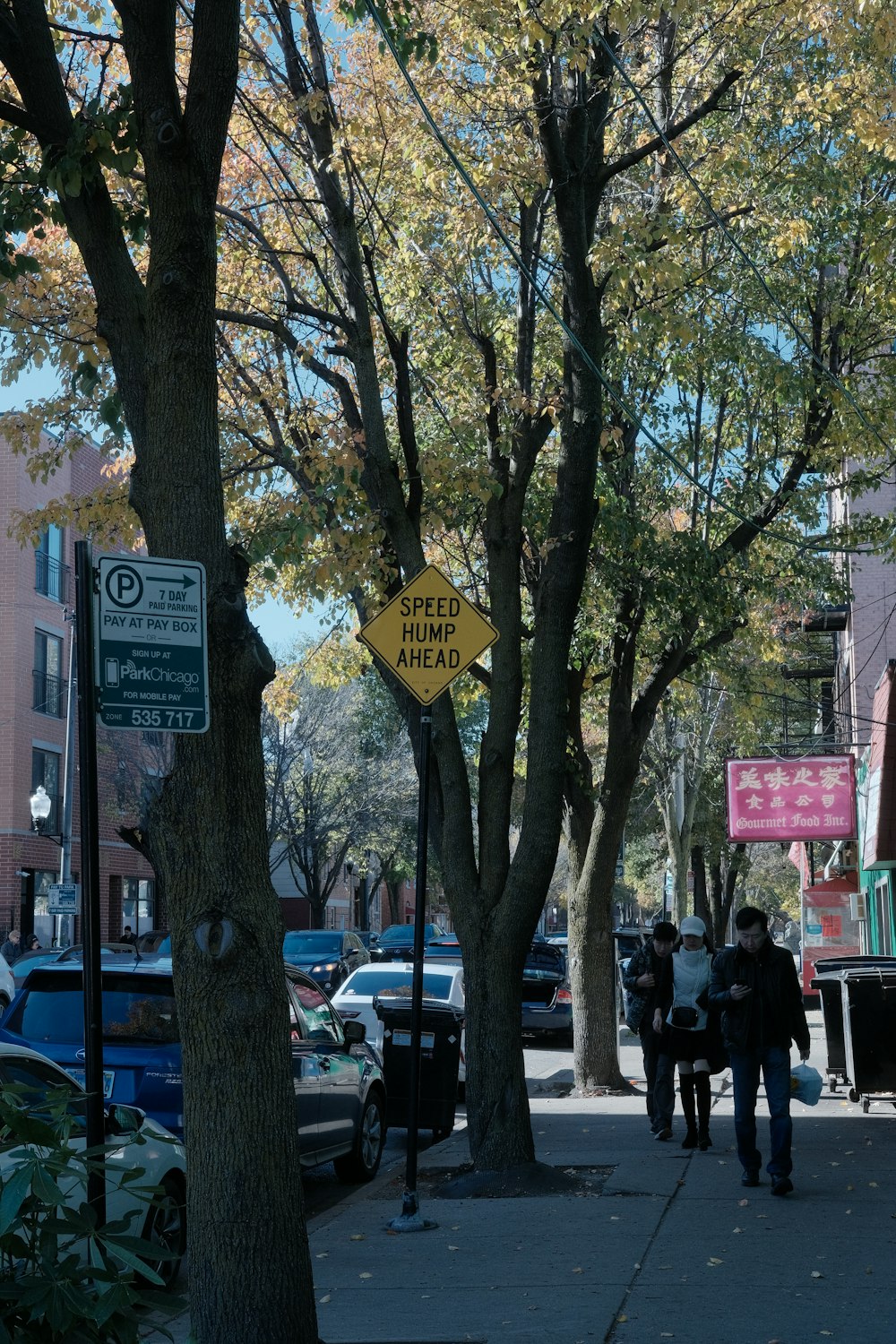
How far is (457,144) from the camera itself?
12.3 meters

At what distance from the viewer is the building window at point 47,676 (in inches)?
1588

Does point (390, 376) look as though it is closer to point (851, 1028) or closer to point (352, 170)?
point (352, 170)

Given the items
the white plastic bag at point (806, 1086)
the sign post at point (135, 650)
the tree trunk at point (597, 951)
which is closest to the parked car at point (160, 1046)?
the sign post at point (135, 650)

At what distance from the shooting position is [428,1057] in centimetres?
1266

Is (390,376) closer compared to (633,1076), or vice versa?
(390,376)

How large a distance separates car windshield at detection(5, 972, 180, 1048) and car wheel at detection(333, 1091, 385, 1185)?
9.51 ft

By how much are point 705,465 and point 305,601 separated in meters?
4.95

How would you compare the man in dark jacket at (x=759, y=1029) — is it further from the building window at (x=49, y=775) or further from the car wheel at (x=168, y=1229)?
the building window at (x=49, y=775)

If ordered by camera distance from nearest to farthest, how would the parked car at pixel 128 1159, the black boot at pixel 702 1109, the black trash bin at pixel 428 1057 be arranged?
the parked car at pixel 128 1159, the black boot at pixel 702 1109, the black trash bin at pixel 428 1057

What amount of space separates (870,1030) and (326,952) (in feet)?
63.5

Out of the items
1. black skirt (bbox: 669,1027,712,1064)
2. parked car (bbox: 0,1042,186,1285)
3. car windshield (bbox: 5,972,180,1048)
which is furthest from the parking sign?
black skirt (bbox: 669,1027,712,1064)

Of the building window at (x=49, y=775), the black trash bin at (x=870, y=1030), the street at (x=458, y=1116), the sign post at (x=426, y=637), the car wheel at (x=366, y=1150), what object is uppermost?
the building window at (x=49, y=775)

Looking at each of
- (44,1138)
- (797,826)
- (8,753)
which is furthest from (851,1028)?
(8,753)

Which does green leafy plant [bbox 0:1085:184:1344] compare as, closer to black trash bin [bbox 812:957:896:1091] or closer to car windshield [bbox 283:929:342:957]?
black trash bin [bbox 812:957:896:1091]
